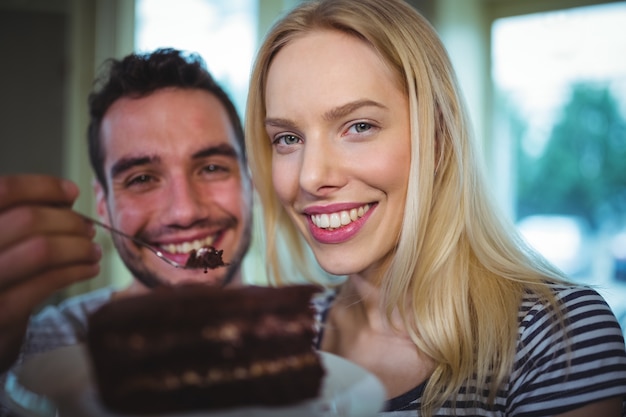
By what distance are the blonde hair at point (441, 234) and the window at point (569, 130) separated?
61.3 inches

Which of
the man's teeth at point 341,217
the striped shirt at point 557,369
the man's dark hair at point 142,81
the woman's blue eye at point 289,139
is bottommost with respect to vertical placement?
the striped shirt at point 557,369

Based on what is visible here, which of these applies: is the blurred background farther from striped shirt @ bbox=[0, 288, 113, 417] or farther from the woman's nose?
the woman's nose

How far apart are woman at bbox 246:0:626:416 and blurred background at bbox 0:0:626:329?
1141mm

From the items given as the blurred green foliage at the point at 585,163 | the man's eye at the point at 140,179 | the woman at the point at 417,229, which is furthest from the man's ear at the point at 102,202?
the blurred green foliage at the point at 585,163

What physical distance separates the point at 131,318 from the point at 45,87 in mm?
2126

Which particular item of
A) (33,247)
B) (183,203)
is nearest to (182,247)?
(183,203)

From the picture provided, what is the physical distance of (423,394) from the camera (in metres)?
0.98

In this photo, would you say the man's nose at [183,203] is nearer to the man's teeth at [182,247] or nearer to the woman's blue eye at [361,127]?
the man's teeth at [182,247]

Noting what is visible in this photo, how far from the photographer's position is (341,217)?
3.40 feet

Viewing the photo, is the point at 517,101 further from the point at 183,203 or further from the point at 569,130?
the point at 183,203

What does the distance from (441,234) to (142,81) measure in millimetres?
750

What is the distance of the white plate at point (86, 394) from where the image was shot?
0.70 m

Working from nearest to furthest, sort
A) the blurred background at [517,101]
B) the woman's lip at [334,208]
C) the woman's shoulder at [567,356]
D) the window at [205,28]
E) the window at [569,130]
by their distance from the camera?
the woman's shoulder at [567,356], the woman's lip at [334,208], the window at [205,28], the blurred background at [517,101], the window at [569,130]

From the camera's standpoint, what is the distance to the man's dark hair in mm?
1217
